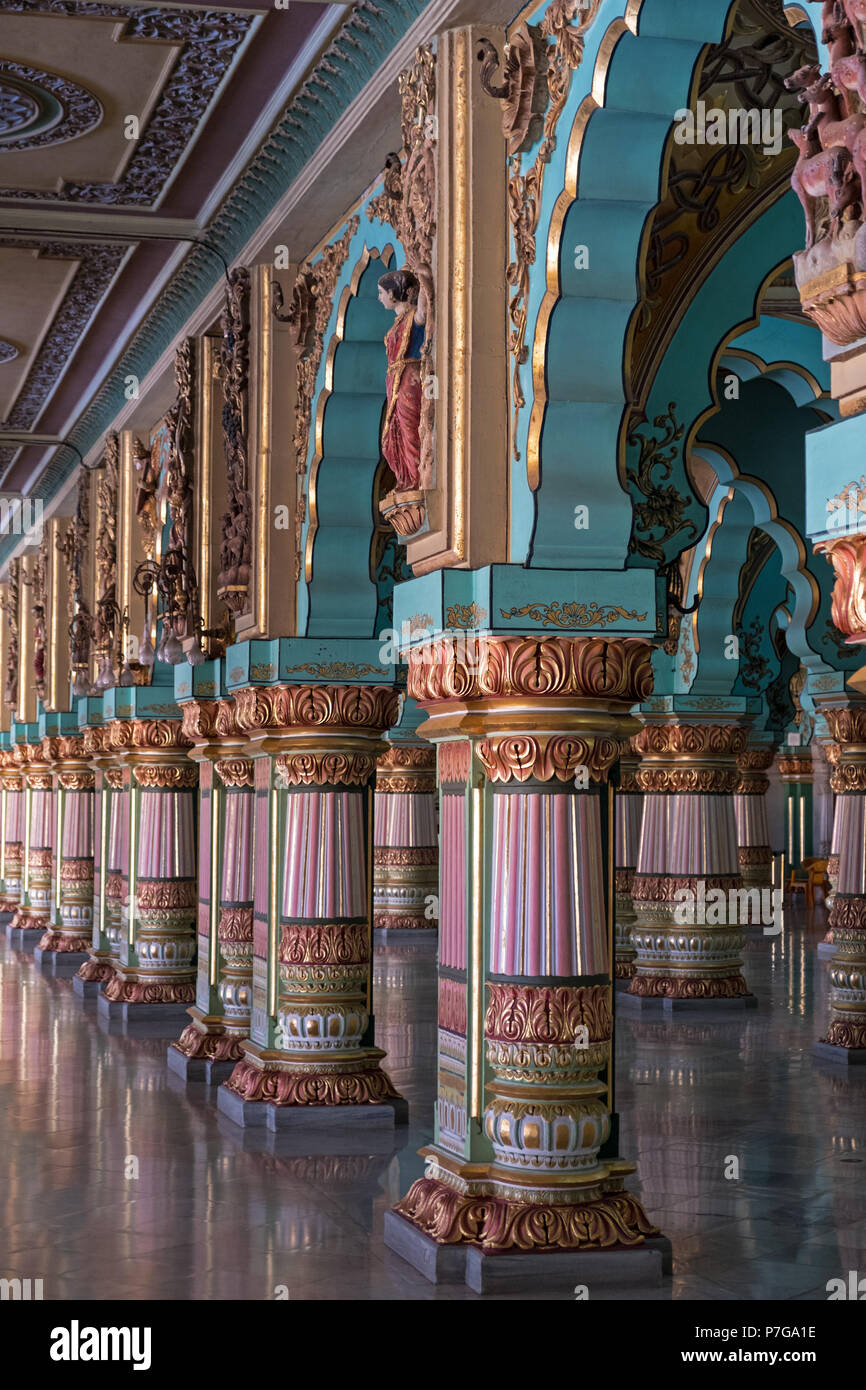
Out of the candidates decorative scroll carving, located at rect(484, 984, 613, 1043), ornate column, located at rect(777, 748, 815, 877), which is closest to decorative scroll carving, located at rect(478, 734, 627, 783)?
decorative scroll carving, located at rect(484, 984, 613, 1043)

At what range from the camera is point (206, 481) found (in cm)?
1015

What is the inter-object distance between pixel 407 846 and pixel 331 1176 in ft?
44.4

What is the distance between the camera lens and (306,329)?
8.41 metres

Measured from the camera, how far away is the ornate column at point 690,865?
1311 cm

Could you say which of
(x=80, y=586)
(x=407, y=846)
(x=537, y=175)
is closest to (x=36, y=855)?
(x=407, y=846)

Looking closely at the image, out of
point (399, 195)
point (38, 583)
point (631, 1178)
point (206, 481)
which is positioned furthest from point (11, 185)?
point (38, 583)

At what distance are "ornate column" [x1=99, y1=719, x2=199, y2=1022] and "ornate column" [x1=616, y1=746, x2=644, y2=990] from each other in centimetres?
368

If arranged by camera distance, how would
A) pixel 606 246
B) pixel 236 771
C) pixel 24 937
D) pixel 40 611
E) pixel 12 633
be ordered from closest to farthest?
pixel 606 246 < pixel 236 771 < pixel 40 611 < pixel 24 937 < pixel 12 633

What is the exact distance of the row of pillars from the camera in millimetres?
5598

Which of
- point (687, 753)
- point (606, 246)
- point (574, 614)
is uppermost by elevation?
point (606, 246)

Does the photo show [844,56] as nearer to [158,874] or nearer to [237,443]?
[237,443]

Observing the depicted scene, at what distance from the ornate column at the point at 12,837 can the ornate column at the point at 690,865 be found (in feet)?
36.3

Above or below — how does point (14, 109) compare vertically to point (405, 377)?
above

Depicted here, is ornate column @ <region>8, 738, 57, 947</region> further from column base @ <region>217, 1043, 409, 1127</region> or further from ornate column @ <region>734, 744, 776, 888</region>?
column base @ <region>217, 1043, 409, 1127</region>
